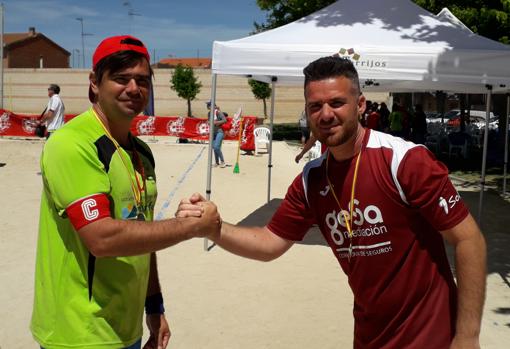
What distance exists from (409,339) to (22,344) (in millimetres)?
3343

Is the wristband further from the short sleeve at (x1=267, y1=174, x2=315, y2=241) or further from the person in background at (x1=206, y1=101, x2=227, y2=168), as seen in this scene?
the person in background at (x1=206, y1=101, x2=227, y2=168)

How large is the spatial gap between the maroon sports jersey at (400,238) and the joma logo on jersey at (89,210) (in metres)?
0.93

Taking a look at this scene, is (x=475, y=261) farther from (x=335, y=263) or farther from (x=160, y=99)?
(x=160, y=99)

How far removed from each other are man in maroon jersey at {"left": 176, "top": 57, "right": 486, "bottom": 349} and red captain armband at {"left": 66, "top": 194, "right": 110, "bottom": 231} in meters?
0.47

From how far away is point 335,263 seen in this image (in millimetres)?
6273

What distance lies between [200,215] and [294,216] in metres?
0.46

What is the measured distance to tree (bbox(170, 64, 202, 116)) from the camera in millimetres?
46531

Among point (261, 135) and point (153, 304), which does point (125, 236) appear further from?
point (261, 135)

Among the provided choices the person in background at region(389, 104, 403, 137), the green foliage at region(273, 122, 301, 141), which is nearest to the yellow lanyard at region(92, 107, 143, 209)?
the person in background at region(389, 104, 403, 137)

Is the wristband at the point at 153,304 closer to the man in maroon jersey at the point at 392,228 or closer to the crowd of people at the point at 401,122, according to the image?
the man in maroon jersey at the point at 392,228

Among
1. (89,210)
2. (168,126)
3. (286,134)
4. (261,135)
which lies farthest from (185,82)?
(89,210)

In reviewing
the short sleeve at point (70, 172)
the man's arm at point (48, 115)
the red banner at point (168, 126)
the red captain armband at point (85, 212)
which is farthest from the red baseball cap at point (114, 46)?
the red banner at point (168, 126)

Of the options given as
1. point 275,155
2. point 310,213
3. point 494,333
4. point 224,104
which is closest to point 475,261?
point 310,213

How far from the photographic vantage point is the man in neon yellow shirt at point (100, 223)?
1708 mm
